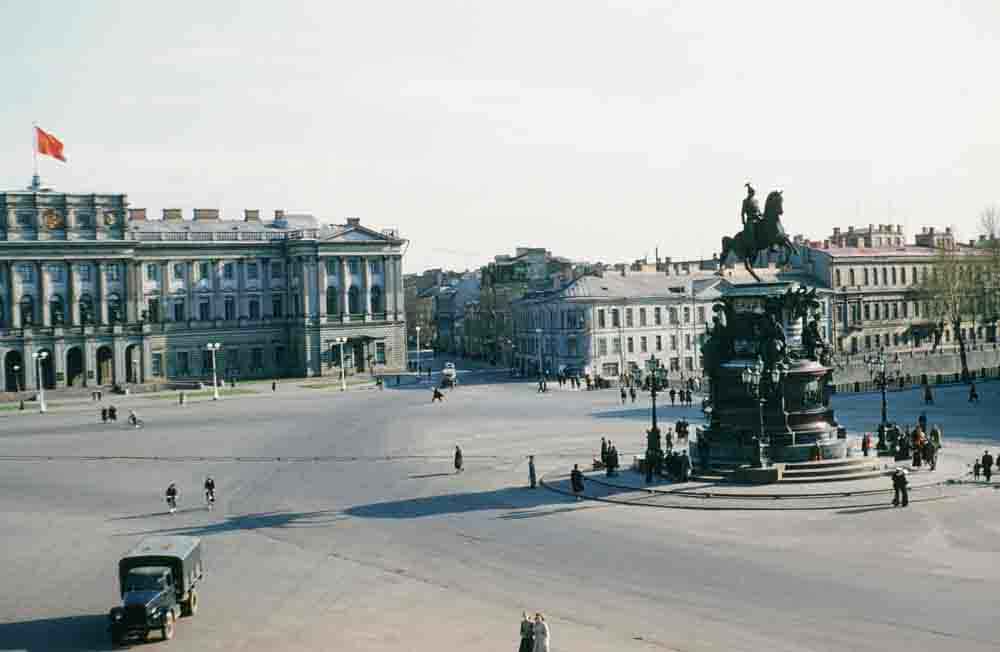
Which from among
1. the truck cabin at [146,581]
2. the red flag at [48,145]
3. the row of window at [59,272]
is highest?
the red flag at [48,145]

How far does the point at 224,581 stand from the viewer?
28516 mm

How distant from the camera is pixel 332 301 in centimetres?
11881

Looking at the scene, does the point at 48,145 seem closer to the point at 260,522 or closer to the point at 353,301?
the point at 353,301

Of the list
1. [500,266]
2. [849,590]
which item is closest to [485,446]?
[849,590]

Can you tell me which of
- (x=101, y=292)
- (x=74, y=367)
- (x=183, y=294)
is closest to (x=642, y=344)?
(x=183, y=294)

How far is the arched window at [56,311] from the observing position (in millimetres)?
107375

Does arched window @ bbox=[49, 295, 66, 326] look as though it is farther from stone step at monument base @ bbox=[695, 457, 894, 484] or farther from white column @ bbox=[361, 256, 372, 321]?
stone step at monument base @ bbox=[695, 457, 894, 484]

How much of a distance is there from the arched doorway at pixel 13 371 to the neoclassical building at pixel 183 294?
13 cm

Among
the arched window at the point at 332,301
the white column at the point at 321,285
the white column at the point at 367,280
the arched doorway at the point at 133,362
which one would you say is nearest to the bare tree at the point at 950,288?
the white column at the point at 367,280

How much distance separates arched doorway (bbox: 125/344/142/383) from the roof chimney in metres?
17.0

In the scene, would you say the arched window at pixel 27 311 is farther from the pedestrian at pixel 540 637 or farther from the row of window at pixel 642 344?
the pedestrian at pixel 540 637

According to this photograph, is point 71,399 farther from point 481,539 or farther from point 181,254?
point 481,539

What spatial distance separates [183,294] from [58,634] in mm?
94472

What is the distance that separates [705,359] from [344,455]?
19.4 m
